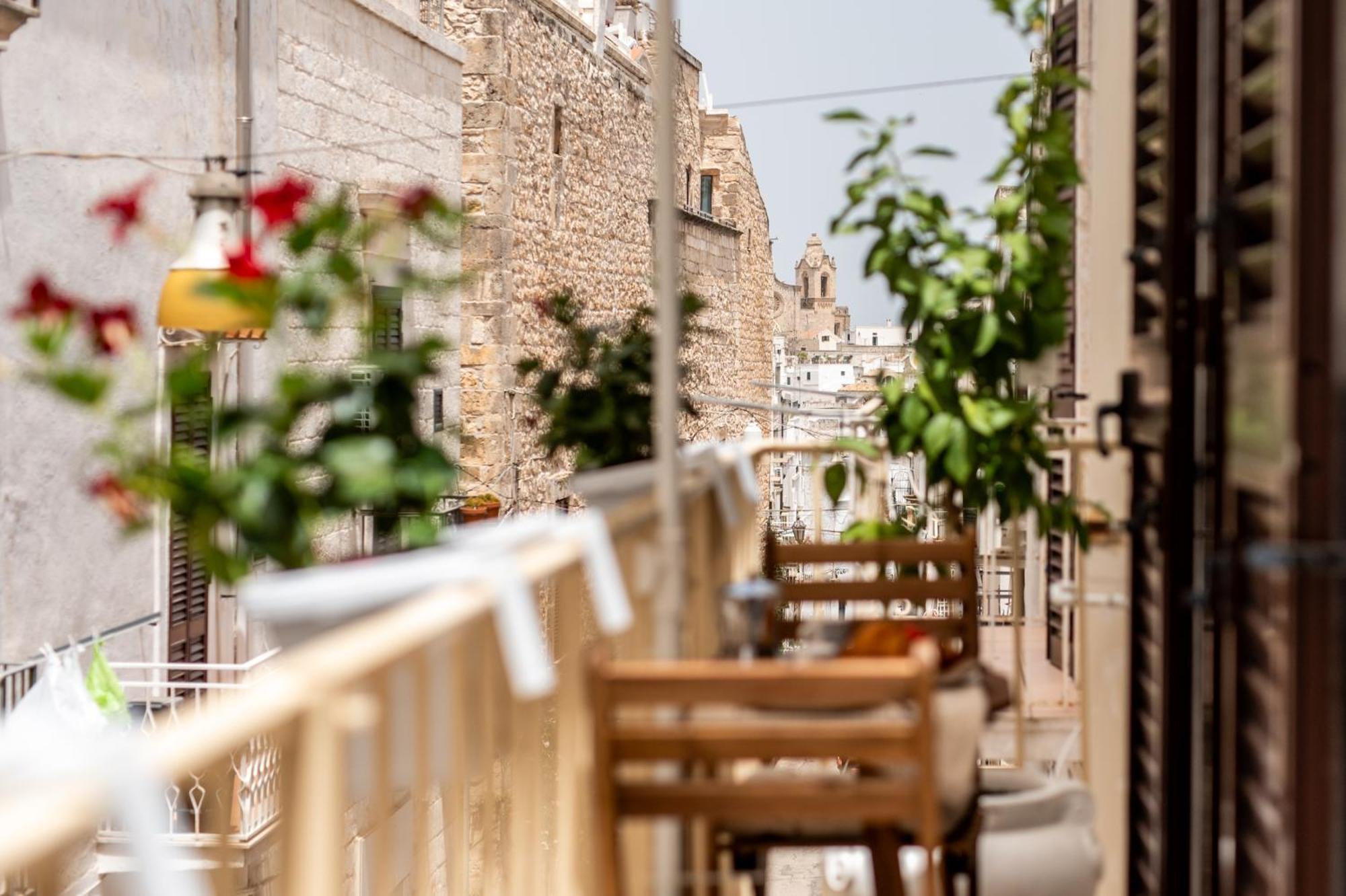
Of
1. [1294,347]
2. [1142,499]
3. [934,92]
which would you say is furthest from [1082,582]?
[934,92]

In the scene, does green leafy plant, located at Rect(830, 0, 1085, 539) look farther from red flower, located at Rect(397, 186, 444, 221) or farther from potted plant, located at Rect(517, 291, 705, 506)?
red flower, located at Rect(397, 186, 444, 221)

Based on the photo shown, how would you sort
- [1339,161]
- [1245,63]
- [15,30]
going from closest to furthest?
[1339,161] < [1245,63] < [15,30]

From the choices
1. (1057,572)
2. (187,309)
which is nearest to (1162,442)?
(1057,572)

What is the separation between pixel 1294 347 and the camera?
70.7 inches

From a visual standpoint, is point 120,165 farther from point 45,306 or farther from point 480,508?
point 45,306

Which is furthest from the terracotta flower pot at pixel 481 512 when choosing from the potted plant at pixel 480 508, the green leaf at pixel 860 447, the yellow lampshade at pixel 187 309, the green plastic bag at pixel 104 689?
the green leaf at pixel 860 447

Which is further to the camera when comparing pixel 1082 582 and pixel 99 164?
pixel 99 164

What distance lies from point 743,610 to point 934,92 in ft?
15.8

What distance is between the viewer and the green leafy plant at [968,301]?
3637 millimetres

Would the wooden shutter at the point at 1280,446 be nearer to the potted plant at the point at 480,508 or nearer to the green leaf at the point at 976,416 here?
the green leaf at the point at 976,416

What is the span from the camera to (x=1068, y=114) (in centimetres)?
522

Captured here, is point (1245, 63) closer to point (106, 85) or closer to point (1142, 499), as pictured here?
point (1142, 499)

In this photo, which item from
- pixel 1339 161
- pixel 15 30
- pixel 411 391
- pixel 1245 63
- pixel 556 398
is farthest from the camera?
pixel 15 30

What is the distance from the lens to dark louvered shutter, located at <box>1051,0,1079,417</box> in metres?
5.26
